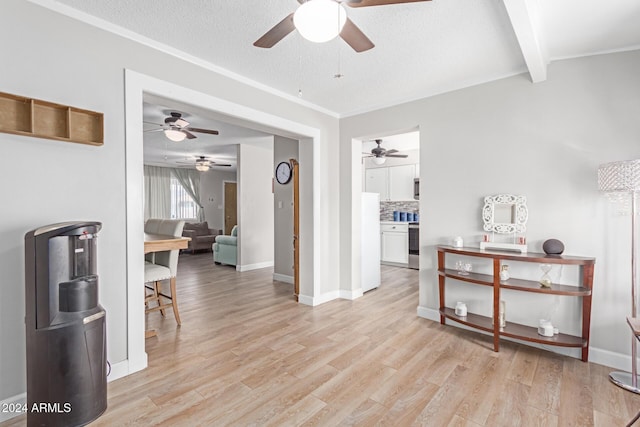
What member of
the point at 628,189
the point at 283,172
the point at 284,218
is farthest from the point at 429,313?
the point at 283,172

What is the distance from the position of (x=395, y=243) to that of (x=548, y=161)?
3.91 m

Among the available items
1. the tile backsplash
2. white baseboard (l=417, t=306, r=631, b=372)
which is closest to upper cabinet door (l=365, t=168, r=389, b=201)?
the tile backsplash

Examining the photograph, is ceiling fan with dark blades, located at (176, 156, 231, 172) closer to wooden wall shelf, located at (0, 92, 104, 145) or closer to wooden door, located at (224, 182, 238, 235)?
wooden door, located at (224, 182, 238, 235)

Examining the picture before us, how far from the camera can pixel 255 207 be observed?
246 inches

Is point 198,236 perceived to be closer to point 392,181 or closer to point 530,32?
point 392,181

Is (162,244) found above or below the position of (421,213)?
below

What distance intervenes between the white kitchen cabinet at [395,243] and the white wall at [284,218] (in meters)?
2.38

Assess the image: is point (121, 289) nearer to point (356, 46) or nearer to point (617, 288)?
point (356, 46)

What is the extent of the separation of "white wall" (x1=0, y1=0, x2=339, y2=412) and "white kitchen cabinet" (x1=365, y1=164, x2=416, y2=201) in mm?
5150

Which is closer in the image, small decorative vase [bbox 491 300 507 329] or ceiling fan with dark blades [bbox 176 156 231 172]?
small decorative vase [bbox 491 300 507 329]

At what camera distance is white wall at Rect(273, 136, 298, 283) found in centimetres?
507

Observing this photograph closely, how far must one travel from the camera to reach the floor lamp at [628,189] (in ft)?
6.76

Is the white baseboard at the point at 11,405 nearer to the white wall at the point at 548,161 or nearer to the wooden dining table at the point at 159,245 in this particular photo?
the wooden dining table at the point at 159,245

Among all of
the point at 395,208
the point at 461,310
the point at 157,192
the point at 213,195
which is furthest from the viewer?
the point at 213,195
